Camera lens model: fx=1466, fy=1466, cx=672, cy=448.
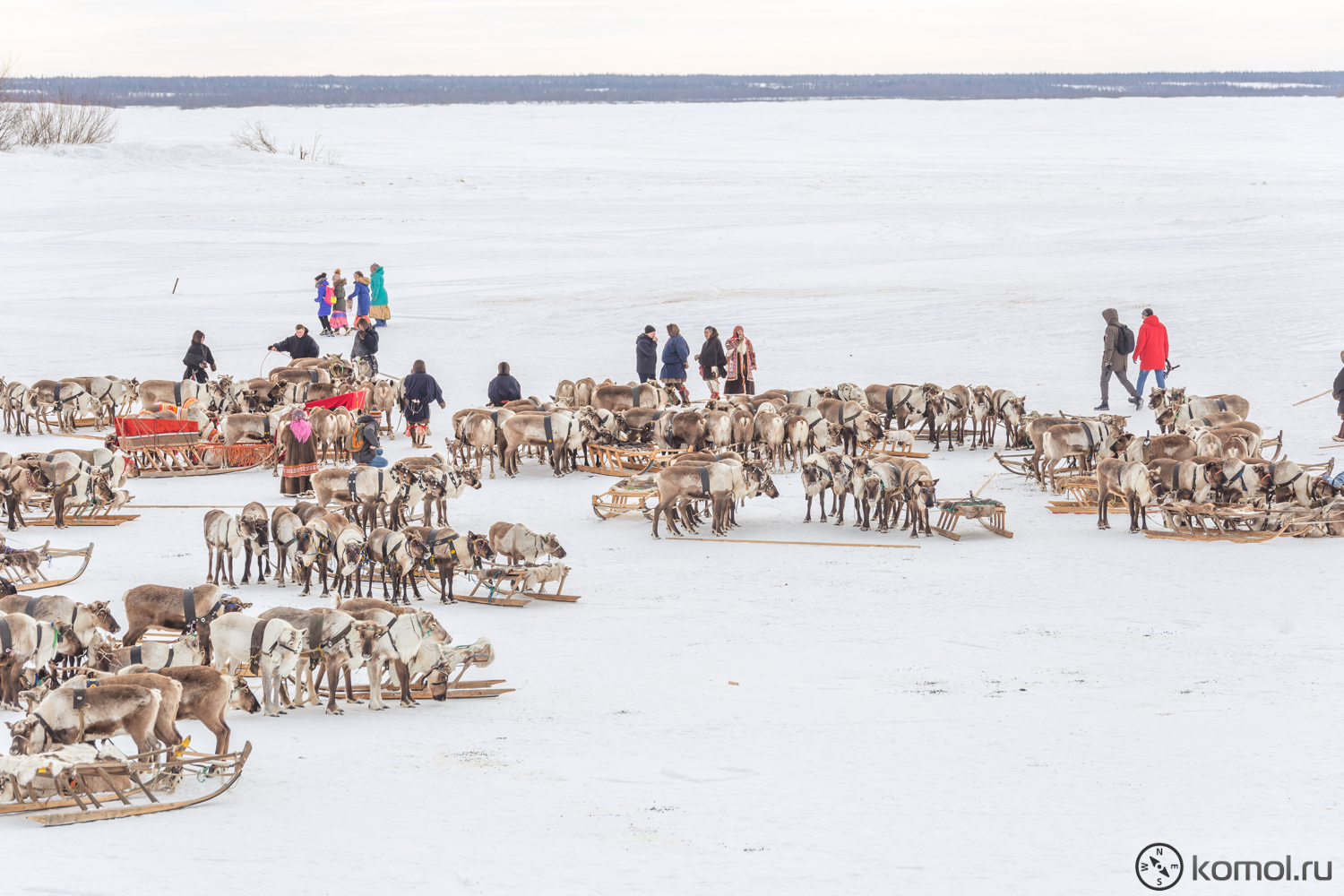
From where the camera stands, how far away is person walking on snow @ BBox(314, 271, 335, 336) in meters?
28.8

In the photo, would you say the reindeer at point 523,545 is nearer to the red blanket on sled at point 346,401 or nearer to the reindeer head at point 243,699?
the reindeer head at point 243,699

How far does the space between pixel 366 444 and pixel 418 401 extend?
254 cm

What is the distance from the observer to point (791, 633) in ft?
36.4

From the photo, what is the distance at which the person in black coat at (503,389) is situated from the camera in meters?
19.6

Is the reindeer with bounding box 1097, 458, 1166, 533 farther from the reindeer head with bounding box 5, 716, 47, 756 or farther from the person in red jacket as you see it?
the reindeer head with bounding box 5, 716, 47, 756

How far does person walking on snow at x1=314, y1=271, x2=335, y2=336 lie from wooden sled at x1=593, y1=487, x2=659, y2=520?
14994mm

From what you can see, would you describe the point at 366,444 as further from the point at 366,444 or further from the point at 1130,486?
the point at 1130,486

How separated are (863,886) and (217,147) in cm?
5259

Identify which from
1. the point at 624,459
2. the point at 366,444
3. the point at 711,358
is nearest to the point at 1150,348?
the point at 711,358

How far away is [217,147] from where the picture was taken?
178 feet

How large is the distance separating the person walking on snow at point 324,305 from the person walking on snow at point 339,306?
12 cm

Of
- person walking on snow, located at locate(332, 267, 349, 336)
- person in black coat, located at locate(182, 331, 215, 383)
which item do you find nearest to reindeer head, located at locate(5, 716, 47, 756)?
person in black coat, located at locate(182, 331, 215, 383)

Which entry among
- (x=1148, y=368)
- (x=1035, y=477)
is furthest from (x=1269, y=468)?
(x=1148, y=368)

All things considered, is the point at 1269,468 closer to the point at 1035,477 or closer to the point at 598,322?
the point at 1035,477
